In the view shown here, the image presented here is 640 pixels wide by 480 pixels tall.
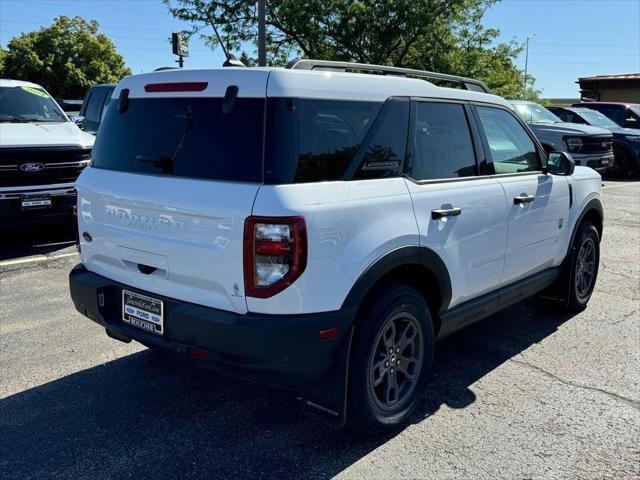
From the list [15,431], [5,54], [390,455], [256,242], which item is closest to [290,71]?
[256,242]

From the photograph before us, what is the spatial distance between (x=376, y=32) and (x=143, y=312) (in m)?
17.0

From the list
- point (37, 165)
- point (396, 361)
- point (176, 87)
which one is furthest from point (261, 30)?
point (396, 361)

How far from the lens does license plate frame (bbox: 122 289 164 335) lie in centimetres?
307

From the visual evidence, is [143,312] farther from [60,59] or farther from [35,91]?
[60,59]

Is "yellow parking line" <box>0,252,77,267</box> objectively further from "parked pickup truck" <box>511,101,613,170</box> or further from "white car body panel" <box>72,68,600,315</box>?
"parked pickup truck" <box>511,101,613,170</box>

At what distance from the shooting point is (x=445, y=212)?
11.3 feet

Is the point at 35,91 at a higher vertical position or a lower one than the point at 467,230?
higher

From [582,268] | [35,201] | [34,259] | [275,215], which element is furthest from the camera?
[35,201]

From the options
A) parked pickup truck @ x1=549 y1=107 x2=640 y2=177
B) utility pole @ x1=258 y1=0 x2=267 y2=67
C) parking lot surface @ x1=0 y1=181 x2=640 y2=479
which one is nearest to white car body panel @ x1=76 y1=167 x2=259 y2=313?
parking lot surface @ x1=0 y1=181 x2=640 y2=479

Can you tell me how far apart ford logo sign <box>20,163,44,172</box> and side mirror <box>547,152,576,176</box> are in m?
5.91

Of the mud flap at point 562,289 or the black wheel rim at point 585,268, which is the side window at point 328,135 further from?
the black wheel rim at point 585,268

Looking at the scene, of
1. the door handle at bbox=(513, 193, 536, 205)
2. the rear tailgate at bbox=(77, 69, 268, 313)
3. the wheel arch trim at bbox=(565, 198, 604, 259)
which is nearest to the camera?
the rear tailgate at bbox=(77, 69, 268, 313)

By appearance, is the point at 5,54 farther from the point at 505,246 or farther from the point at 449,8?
the point at 505,246

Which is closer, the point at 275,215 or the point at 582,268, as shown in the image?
the point at 275,215
